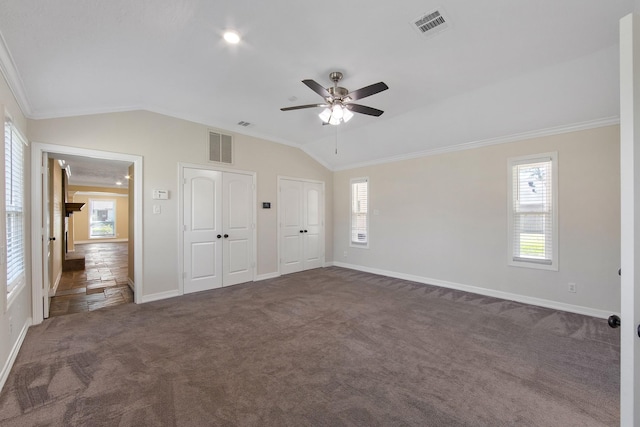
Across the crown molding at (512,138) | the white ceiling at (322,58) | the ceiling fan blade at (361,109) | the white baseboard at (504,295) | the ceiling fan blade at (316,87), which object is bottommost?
the white baseboard at (504,295)

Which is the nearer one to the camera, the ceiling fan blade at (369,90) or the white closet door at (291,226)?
the ceiling fan blade at (369,90)

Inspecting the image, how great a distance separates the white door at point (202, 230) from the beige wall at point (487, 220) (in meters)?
3.09

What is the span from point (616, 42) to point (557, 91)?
0.77m

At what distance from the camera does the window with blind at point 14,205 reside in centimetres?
257

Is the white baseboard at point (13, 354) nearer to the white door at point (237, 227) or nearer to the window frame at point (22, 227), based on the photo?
the window frame at point (22, 227)

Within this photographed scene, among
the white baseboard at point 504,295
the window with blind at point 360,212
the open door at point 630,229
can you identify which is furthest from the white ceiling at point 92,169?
the white baseboard at point 504,295

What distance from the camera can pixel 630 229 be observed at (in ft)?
3.25

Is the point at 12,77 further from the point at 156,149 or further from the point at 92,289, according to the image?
the point at 92,289

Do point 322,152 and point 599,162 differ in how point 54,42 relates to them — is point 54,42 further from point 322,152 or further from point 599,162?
point 599,162

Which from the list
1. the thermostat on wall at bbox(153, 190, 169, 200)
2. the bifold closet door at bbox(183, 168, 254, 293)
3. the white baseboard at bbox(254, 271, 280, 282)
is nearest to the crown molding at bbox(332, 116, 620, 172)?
the bifold closet door at bbox(183, 168, 254, 293)

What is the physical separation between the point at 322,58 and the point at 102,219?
15.0 meters

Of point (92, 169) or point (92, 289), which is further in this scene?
point (92, 169)

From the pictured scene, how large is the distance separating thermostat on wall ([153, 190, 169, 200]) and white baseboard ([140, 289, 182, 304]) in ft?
4.86

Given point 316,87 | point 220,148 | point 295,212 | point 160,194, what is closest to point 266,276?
point 295,212
